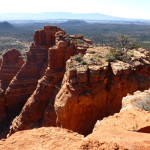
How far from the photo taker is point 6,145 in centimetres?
1023

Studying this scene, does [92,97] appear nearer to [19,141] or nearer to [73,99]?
[73,99]

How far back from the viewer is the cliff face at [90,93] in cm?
2097

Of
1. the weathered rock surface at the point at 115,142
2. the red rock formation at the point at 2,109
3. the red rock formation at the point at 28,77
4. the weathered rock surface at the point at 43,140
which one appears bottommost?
the red rock formation at the point at 2,109

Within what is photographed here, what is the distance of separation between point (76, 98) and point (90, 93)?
125 centimetres

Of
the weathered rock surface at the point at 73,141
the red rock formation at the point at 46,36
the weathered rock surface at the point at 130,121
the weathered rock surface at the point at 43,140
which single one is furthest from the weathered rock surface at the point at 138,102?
the red rock formation at the point at 46,36

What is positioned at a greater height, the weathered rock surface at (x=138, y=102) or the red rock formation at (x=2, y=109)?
the weathered rock surface at (x=138, y=102)

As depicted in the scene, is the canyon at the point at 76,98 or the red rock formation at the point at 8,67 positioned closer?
the canyon at the point at 76,98

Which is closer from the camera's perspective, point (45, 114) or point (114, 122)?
point (114, 122)

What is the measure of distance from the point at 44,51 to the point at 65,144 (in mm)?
30446

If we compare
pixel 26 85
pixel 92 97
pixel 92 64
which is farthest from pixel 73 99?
pixel 26 85

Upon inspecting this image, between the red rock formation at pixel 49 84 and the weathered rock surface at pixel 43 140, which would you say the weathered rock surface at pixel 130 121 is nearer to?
the weathered rock surface at pixel 43 140

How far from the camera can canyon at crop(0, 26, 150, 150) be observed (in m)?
10.5

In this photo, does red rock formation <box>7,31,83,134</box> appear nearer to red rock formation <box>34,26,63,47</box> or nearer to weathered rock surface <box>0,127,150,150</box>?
red rock formation <box>34,26,63,47</box>

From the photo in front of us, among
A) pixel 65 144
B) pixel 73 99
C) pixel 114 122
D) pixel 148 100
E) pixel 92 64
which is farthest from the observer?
pixel 92 64
